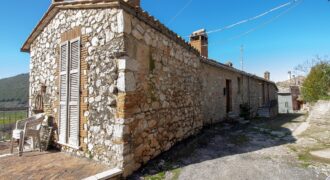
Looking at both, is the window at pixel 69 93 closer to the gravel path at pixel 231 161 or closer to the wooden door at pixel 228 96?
the gravel path at pixel 231 161

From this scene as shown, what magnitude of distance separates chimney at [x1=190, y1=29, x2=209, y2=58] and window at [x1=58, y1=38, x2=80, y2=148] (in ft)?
21.7

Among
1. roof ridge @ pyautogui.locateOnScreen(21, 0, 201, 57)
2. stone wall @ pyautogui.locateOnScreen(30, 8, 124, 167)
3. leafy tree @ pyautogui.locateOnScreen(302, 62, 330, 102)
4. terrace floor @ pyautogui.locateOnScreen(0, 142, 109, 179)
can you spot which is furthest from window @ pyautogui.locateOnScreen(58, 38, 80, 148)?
leafy tree @ pyautogui.locateOnScreen(302, 62, 330, 102)

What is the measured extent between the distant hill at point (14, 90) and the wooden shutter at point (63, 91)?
134ft

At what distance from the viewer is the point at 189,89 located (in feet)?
23.1

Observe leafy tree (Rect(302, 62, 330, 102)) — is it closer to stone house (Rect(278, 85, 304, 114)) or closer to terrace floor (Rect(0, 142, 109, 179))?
stone house (Rect(278, 85, 304, 114))

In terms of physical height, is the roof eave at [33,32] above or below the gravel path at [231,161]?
above

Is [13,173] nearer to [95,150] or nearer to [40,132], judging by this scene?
[95,150]

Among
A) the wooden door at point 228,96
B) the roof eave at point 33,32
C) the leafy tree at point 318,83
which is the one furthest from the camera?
the leafy tree at point 318,83

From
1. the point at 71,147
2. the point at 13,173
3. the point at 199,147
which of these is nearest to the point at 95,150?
the point at 71,147

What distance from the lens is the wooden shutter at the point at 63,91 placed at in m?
5.43

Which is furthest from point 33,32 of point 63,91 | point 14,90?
point 14,90

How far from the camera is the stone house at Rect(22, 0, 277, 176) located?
421 centimetres

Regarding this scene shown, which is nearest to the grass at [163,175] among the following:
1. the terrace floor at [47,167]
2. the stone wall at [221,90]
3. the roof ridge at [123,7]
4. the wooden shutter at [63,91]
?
the terrace floor at [47,167]

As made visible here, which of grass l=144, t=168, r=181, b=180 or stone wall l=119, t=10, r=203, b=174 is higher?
stone wall l=119, t=10, r=203, b=174
